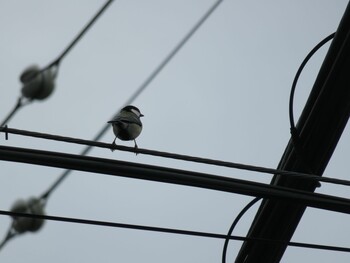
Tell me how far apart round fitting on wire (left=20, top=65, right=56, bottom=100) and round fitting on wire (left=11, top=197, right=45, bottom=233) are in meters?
0.54

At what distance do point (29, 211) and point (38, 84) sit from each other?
27.5 inches

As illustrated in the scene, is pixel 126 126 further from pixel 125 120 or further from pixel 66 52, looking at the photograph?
pixel 66 52

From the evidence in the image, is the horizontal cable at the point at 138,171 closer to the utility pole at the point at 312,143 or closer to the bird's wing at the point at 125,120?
the utility pole at the point at 312,143

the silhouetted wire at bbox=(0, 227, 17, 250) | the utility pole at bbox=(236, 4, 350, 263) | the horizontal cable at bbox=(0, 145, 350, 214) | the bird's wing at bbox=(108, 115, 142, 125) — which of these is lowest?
the silhouetted wire at bbox=(0, 227, 17, 250)

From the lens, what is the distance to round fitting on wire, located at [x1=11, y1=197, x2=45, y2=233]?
3.25 meters

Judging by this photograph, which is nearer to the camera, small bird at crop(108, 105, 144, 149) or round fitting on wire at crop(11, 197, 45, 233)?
round fitting on wire at crop(11, 197, 45, 233)

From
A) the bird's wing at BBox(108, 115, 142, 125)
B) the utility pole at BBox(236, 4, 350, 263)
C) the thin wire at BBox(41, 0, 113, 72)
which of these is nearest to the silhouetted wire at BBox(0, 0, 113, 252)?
the thin wire at BBox(41, 0, 113, 72)

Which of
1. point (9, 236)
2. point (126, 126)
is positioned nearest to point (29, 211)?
point (9, 236)

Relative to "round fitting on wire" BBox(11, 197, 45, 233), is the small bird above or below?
above

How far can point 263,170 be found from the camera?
356 cm

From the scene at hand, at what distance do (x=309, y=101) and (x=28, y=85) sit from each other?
1.91 m

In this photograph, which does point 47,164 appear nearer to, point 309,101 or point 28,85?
point 28,85

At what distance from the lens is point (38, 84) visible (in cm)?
316

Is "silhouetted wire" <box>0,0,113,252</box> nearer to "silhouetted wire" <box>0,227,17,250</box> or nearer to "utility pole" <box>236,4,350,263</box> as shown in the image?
"silhouetted wire" <box>0,227,17,250</box>
